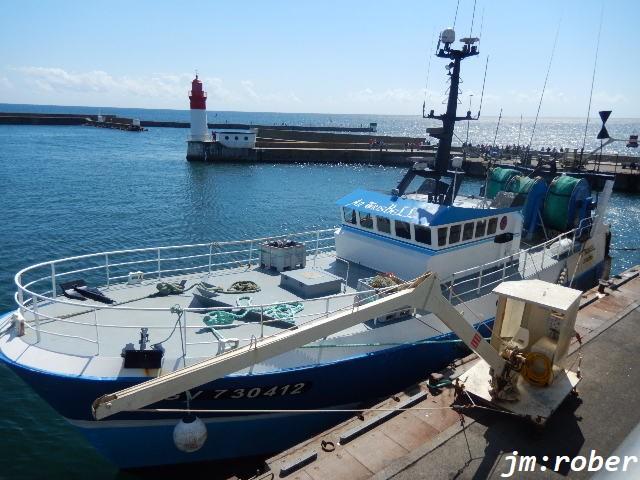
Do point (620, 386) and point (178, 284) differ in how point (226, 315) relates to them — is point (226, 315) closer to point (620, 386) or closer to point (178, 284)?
point (178, 284)

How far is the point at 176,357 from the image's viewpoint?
877 centimetres

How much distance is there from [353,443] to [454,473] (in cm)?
183

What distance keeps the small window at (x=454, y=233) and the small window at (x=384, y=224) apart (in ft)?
5.27

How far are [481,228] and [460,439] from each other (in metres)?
6.38

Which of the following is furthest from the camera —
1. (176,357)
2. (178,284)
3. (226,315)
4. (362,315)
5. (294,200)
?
(294,200)

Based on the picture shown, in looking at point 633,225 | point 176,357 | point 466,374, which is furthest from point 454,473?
point 633,225

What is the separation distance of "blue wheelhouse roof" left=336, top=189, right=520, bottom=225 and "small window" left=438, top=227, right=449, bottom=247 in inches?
7.6

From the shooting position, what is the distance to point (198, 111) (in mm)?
60406

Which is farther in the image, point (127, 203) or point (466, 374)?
point (127, 203)

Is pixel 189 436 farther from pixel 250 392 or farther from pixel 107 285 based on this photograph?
pixel 107 285

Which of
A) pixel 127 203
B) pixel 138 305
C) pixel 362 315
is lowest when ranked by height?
pixel 127 203

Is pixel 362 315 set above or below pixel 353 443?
above

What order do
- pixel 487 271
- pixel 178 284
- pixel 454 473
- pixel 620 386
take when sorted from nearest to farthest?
1. pixel 454 473
2. pixel 620 386
3. pixel 178 284
4. pixel 487 271

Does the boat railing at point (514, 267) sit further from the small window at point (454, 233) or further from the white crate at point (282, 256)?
the white crate at point (282, 256)
